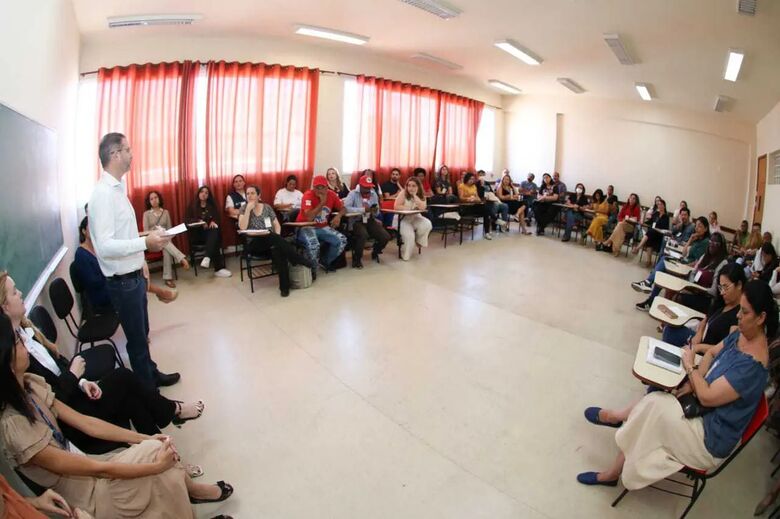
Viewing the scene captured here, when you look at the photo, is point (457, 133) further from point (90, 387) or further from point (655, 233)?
point (90, 387)

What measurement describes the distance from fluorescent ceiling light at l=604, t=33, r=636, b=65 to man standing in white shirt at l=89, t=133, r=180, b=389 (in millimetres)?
4838

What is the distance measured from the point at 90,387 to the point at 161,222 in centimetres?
353

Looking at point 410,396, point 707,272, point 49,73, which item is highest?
point 49,73

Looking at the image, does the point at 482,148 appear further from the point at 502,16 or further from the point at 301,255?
the point at 301,255

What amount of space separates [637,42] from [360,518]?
5.36 metres

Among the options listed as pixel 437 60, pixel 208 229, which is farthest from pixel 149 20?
pixel 437 60

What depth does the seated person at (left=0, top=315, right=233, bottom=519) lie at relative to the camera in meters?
1.29

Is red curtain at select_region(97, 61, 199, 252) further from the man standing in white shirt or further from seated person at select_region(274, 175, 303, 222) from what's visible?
the man standing in white shirt

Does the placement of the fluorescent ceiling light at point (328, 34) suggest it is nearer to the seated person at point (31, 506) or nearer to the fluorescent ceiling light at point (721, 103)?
the seated person at point (31, 506)

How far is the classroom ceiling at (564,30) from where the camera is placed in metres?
3.61

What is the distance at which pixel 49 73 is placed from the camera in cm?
304

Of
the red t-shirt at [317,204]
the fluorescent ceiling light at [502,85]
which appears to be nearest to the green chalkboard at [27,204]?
the red t-shirt at [317,204]

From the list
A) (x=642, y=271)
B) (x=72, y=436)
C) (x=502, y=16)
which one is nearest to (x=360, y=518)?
(x=72, y=436)

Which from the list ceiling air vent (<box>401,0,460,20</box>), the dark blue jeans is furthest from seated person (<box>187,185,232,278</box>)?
ceiling air vent (<box>401,0,460,20</box>)
